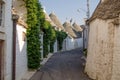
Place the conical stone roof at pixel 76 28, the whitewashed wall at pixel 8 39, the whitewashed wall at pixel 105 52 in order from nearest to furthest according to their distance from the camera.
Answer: the whitewashed wall at pixel 8 39 < the whitewashed wall at pixel 105 52 < the conical stone roof at pixel 76 28

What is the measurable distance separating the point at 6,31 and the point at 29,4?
9.33m

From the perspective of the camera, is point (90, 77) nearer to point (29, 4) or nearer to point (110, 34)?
point (110, 34)

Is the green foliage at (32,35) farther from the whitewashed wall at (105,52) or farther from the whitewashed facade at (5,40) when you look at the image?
the whitewashed facade at (5,40)

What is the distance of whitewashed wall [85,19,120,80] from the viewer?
16.4 metres

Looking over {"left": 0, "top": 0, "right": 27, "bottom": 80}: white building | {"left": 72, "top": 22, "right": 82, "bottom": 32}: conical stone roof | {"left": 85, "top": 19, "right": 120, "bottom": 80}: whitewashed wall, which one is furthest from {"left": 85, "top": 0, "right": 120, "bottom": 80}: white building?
{"left": 72, "top": 22, "right": 82, "bottom": 32}: conical stone roof

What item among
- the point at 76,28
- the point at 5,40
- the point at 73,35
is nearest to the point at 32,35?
the point at 5,40

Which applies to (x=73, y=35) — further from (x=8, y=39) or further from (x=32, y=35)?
(x=8, y=39)

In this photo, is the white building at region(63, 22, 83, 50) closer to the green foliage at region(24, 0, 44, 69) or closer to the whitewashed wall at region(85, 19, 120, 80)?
the green foliage at region(24, 0, 44, 69)

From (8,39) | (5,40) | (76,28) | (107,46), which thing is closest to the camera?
(5,40)

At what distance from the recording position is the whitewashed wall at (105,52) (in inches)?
645

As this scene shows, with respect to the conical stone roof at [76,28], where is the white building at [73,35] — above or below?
below

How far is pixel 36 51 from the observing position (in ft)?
84.1

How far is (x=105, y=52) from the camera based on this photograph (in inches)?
722

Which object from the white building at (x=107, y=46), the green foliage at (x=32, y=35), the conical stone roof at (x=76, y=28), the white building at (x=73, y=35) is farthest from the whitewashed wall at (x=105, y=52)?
the conical stone roof at (x=76, y=28)
